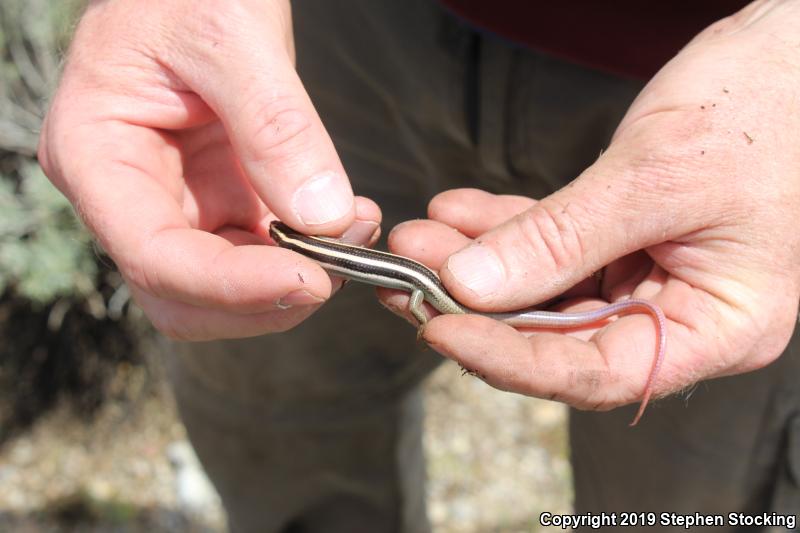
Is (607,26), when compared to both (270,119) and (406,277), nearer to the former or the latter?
(406,277)

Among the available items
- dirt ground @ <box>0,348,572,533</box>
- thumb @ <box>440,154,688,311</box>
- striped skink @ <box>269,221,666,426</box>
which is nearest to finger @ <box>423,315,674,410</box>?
thumb @ <box>440,154,688,311</box>

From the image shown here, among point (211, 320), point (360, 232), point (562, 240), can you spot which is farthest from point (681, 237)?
point (211, 320)

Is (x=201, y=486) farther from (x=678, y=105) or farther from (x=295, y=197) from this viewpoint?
(x=678, y=105)

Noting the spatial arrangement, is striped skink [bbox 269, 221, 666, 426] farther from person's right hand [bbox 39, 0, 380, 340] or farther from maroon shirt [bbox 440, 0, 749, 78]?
maroon shirt [bbox 440, 0, 749, 78]

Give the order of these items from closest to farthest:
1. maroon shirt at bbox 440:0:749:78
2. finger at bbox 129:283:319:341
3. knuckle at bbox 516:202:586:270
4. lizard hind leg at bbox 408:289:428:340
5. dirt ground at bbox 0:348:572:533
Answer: knuckle at bbox 516:202:586:270, finger at bbox 129:283:319:341, lizard hind leg at bbox 408:289:428:340, maroon shirt at bbox 440:0:749:78, dirt ground at bbox 0:348:572:533

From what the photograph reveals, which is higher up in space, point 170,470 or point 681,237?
point 681,237
